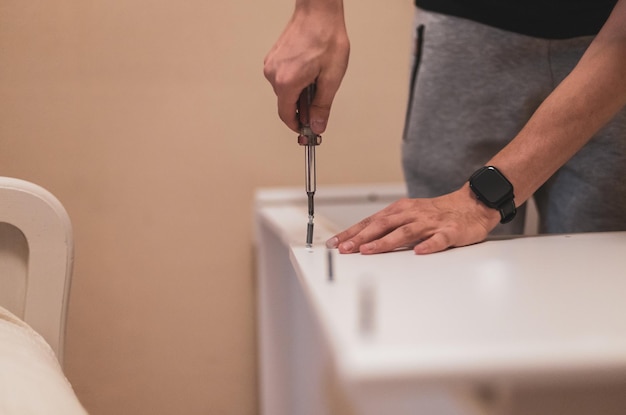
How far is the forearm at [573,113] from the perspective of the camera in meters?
0.72

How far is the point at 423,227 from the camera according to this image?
677 millimetres

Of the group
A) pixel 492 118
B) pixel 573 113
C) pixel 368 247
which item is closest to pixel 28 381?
pixel 368 247

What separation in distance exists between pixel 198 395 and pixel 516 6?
1082 mm

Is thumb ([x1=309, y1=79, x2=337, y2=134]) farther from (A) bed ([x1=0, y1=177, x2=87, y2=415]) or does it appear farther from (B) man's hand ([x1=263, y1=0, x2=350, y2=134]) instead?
(A) bed ([x1=0, y1=177, x2=87, y2=415])

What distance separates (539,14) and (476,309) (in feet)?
2.23

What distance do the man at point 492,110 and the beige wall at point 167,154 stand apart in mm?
392

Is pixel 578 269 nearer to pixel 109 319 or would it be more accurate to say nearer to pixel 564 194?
pixel 564 194

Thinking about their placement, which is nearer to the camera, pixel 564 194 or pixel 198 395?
pixel 564 194

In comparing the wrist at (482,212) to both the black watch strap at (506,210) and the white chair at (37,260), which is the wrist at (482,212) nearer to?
the black watch strap at (506,210)

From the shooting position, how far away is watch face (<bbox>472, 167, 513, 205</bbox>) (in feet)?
2.36

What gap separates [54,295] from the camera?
A: 758mm

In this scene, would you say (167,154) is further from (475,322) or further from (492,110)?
(475,322)

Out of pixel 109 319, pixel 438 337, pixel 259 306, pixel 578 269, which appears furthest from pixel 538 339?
pixel 109 319

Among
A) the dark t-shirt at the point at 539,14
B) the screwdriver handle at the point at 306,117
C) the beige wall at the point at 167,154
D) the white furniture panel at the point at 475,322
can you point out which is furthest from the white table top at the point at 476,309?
the beige wall at the point at 167,154
